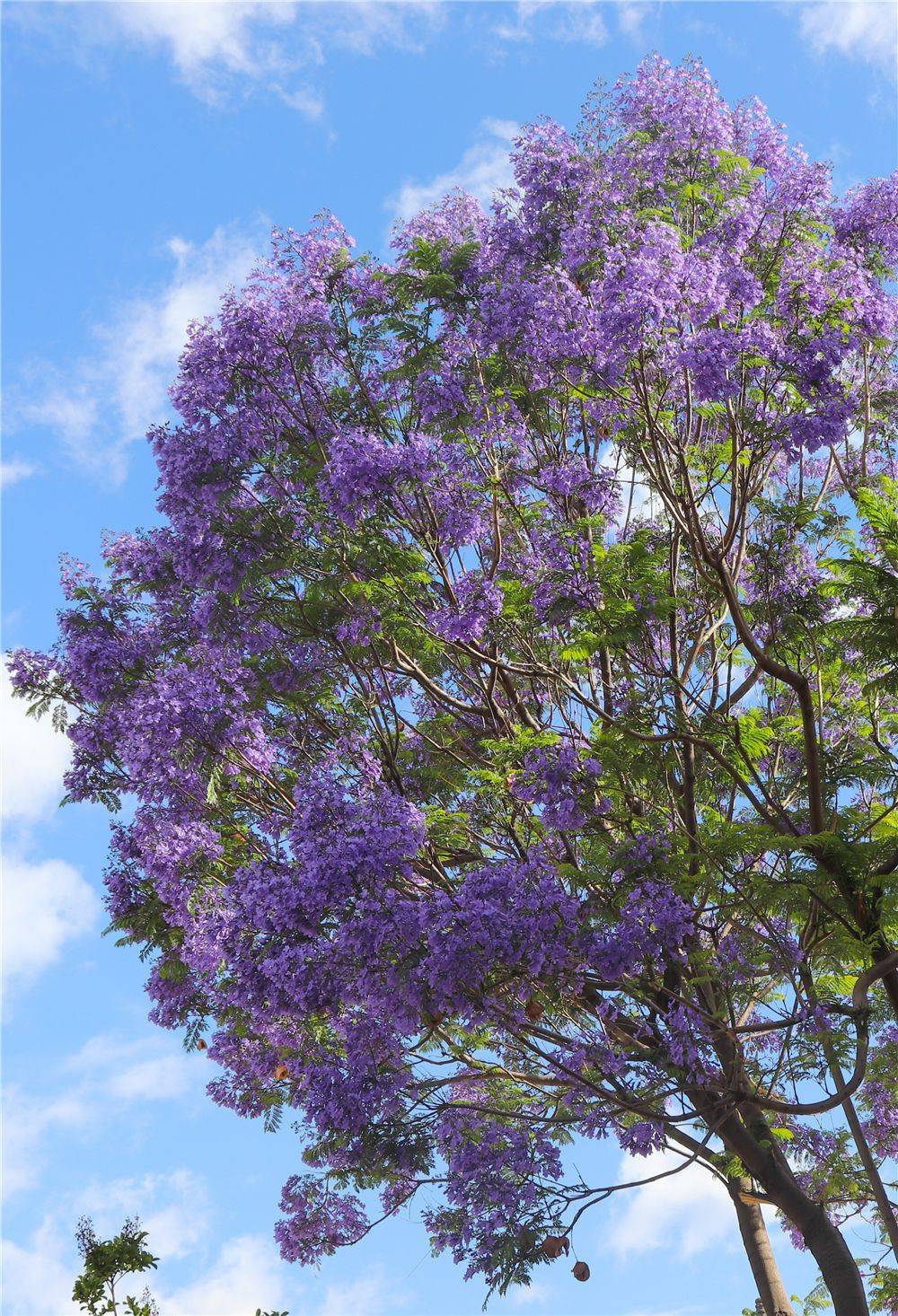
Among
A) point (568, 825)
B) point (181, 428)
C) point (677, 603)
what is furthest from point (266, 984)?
point (181, 428)

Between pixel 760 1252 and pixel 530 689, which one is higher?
pixel 530 689

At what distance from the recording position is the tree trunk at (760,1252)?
1243 cm

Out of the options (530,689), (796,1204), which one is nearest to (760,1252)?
(796,1204)

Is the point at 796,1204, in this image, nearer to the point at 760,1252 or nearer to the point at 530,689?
the point at 760,1252

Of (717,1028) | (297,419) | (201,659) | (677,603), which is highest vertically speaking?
(297,419)

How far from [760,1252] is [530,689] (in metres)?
6.27

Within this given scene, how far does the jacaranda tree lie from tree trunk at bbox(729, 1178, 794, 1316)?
44 millimetres

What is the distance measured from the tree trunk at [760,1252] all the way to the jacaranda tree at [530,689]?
44 mm

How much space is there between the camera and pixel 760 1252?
12828 mm

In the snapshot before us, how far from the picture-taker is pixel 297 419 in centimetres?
1205

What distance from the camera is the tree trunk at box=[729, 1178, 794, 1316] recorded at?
40.8 ft

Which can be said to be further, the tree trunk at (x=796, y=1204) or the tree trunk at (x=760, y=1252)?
the tree trunk at (x=760, y=1252)

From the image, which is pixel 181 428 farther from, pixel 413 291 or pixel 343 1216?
pixel 343 1216

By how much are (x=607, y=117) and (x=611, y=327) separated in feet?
11.3
